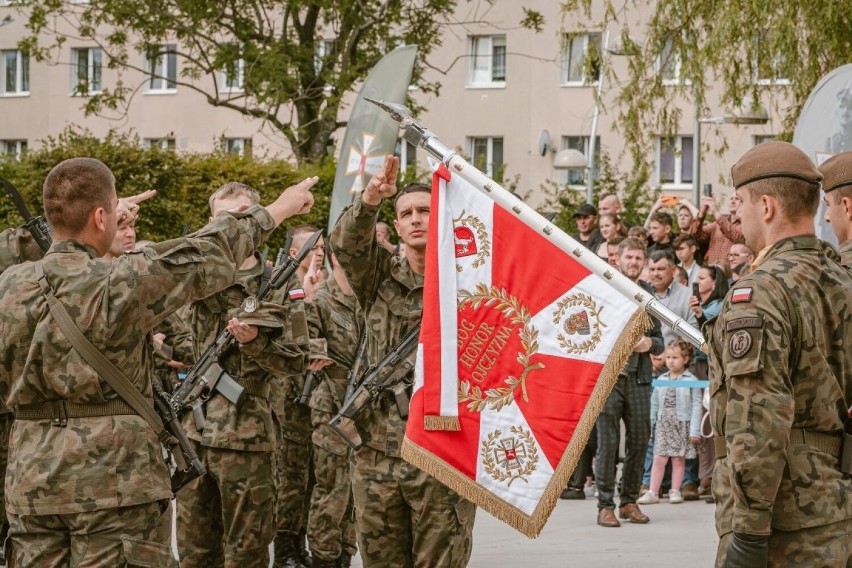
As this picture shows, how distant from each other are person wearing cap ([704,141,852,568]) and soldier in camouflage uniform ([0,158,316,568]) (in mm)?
2003

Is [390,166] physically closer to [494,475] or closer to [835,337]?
[494,475]

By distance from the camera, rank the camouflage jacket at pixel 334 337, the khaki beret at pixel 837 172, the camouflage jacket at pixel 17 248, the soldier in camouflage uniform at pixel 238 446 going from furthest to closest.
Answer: the camouflage jacket at pixel 334 337 < the camouflage jacket at pixel 17 248 < the soldier in camouflage uniform at pixel 238 446 < the khaki beret at pixel 837 172

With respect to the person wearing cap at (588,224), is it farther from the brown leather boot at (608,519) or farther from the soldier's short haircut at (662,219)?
the brown leather boot at (608,519)

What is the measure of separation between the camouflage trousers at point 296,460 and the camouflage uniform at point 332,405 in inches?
11.7

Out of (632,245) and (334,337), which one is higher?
(632,245)

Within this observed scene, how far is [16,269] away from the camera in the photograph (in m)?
5.29

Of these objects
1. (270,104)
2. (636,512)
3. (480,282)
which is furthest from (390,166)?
(270,104)

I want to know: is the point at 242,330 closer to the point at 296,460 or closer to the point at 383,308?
the point at 383,308

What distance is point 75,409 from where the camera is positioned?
512cm

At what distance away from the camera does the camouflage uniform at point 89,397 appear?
5.04m

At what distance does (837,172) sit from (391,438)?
2.29 m

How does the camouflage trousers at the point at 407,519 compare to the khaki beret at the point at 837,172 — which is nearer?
the khaki beret at the point at 837,172

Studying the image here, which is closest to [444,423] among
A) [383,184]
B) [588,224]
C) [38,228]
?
[383,184]

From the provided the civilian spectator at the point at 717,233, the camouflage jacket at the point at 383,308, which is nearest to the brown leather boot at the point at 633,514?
the civilian spectator at the point at 717,233
